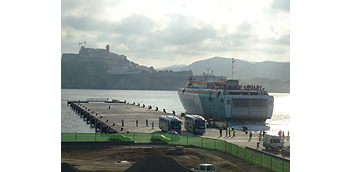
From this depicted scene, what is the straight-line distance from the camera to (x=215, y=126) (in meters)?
53.9

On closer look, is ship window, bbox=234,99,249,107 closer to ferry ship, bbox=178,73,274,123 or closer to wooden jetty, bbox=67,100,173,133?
ferry ship, bbox=178,73,274,123

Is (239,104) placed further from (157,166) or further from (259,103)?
(157,166)

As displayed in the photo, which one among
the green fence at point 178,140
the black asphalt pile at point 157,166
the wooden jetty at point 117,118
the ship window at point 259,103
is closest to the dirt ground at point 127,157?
the green fence at point 178,140

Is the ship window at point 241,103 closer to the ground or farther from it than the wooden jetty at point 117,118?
farther from it

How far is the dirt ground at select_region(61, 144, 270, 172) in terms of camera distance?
938 inches

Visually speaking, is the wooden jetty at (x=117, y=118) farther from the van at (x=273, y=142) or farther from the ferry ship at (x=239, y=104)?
the van at (x=273, y=142)

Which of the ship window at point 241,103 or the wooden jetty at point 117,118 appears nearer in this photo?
the wooden jetty at point 117,118

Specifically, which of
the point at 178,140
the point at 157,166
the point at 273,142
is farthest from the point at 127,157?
the point at 273,142

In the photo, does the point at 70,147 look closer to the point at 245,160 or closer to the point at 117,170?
the point at 117,170

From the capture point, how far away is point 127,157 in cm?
2689

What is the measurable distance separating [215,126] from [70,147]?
28.0 meters

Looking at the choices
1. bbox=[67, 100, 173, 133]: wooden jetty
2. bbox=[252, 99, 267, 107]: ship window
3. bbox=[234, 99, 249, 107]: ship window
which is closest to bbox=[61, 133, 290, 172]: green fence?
bbox=[67, 100, 173, 133]: wooden jetty

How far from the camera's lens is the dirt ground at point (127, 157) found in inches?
938
